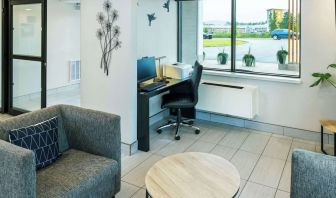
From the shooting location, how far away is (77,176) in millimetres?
2141

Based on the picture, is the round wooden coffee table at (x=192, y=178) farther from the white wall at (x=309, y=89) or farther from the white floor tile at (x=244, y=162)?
the white wall at (x=309, y=89)

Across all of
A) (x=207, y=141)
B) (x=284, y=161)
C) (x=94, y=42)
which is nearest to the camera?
(x=284, y=161)

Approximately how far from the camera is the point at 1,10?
500 centimetres

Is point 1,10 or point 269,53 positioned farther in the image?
point 1,10

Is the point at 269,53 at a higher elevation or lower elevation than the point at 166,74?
higher

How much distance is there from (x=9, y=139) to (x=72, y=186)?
1.98 ft

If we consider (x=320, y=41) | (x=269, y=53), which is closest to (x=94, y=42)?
(x=269, y=53)

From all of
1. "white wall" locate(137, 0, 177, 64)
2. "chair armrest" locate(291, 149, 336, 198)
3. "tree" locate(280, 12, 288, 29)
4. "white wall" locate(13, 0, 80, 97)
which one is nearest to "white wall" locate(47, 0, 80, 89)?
"white wall" locate(13, 0, 80, 97)

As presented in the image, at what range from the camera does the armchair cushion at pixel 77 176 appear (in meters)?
1.99

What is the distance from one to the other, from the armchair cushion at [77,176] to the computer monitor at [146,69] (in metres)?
1.69

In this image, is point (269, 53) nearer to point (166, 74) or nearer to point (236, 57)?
point (236, 57)

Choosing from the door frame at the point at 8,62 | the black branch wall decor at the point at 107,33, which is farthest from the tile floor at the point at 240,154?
the door frame at the point at 8,62

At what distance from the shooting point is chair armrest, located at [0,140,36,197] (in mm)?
1729

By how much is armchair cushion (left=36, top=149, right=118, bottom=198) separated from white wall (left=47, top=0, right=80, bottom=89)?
14.6 feet
